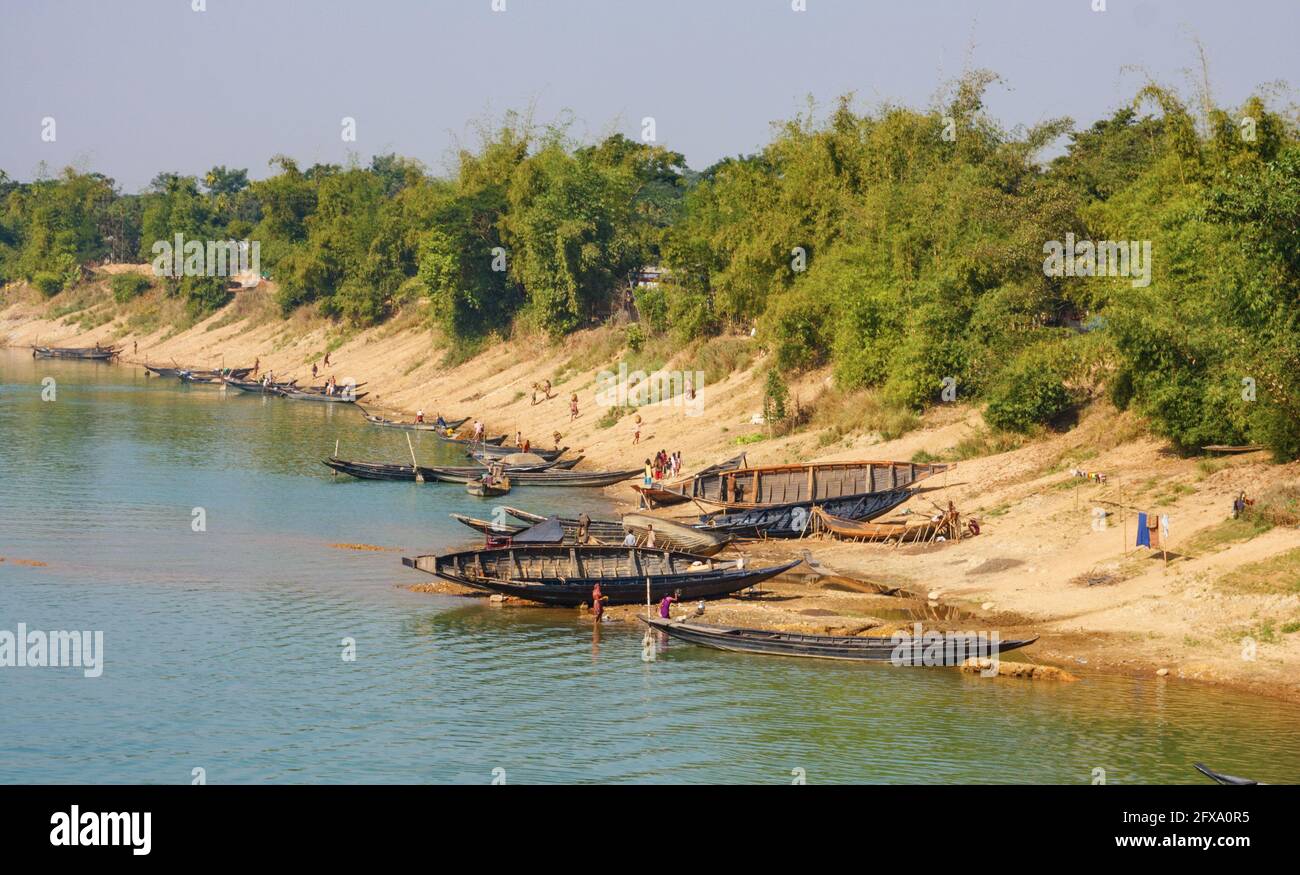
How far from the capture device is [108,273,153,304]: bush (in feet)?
496

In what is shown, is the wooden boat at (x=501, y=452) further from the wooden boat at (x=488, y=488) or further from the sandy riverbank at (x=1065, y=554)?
the wooden boat at (x=488, y=488)

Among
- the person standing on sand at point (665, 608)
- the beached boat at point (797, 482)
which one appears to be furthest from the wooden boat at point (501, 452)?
the person standing on sand at point (665, 608)

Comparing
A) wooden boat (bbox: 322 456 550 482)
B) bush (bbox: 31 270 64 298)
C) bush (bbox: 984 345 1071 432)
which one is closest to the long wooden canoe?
bush (bbox: 984 345 1071 432)

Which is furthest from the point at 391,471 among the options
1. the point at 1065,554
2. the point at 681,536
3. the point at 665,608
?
the point at 1065,554

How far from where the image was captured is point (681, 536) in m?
44.3

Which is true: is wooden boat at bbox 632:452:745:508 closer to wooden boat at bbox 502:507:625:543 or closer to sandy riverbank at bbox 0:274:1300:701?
sandy riverbank at bbox 0:274:1300:701

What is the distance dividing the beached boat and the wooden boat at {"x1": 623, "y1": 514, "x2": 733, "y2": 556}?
20.6 feet

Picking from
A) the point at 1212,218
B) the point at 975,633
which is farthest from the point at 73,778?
the point at 1212,218

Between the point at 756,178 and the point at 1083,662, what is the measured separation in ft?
156

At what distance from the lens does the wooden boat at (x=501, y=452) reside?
6681 cm

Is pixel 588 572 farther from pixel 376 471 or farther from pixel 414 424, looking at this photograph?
pixel 414 424
